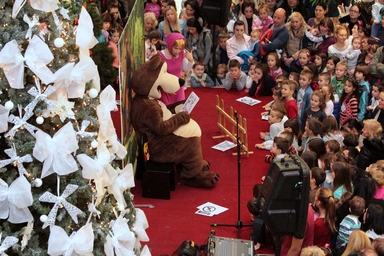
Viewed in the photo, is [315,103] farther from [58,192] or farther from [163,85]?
[58,192]

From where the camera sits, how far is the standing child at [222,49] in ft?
43.0

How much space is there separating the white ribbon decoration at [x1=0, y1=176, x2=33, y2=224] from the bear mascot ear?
4.12 meters

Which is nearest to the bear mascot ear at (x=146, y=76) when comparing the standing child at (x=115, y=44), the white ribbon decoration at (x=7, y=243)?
the standing child at (x=115, y=44)

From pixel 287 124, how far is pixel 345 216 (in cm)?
261

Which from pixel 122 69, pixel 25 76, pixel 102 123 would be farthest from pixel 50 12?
pixel 122 69

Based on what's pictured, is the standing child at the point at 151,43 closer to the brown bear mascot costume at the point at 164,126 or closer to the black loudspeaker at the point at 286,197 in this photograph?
the brown bear mascot costume at the point at 164,126

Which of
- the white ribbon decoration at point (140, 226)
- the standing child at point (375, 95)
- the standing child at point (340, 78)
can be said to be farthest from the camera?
the standing child at point (340, 78)

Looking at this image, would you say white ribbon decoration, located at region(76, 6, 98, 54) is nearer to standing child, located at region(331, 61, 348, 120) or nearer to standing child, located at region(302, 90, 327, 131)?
standing child, located at region(302, 90, 327, 131)

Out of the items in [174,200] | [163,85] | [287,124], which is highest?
[163,85]

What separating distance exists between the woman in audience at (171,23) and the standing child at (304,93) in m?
3.12

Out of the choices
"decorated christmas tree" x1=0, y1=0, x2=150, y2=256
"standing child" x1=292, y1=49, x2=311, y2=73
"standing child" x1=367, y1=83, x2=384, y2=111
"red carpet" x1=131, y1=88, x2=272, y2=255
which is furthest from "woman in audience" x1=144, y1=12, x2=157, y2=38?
"decorated christmas tree" x1=0, y1=0, x2=150, y2=256

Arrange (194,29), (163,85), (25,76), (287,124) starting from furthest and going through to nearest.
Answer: (194,29), (287,124), (163,85), (25,76)

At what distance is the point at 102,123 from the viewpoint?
5723 mm

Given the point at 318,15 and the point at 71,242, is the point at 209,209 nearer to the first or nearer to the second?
the point at 71,242
